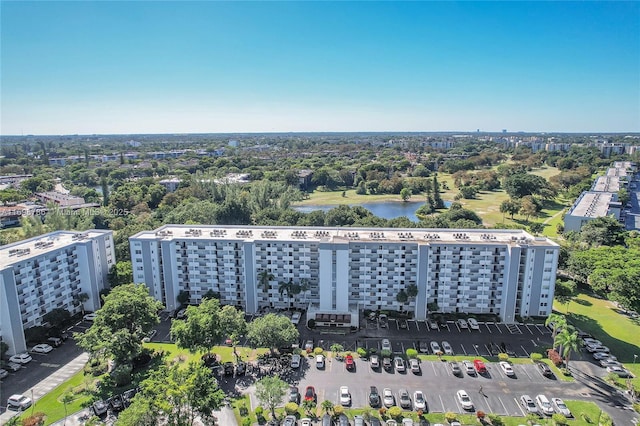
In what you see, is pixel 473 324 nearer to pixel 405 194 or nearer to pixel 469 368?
pixel 469 368

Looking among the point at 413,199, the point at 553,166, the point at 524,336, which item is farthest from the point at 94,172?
the point at 553,166

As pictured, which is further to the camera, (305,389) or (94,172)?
(94,172)

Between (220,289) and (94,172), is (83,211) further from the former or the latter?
(94,172)

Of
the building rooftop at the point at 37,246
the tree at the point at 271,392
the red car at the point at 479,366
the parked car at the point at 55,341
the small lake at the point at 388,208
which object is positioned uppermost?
the building rooftop at the point at 37,246

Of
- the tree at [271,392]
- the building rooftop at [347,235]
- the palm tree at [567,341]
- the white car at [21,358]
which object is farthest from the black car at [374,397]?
the white car at [21,358]

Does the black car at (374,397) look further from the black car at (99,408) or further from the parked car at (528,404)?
the black car at (99,408)

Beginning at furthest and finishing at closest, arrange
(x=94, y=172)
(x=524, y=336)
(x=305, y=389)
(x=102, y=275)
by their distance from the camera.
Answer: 1. (x=94, y=172)
2. (x=102, y=275)
3. (x=524, y=336)
4. (x=305, y=389)
